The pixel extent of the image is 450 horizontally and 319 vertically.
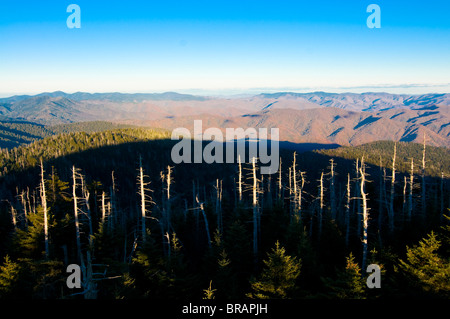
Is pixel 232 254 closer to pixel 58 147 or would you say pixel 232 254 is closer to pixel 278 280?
pixel 278 280

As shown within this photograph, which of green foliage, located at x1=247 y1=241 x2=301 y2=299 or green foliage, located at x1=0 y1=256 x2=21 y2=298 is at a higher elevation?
green foliage, located at x1=247 y1=241 x2=301 y2=299

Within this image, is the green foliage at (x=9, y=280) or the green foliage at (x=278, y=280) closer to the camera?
the green foliage at (x=278, y=280)

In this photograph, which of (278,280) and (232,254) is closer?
(278,280)

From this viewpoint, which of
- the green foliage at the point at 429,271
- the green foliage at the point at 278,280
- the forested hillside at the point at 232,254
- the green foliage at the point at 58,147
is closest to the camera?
the green foliage at the point at 429,271

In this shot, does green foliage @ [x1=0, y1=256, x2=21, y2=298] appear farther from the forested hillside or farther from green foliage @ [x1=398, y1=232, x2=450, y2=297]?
green foliage @ [x1=398, y1=232, x2=450, y2=297]

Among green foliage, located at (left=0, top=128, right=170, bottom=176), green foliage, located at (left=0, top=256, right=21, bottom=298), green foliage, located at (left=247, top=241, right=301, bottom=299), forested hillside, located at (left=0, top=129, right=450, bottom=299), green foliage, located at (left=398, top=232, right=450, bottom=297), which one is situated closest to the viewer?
green foliage, located at (left=398, top=232, right=450, bottom=297)

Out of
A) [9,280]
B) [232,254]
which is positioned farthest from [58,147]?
[232,254]

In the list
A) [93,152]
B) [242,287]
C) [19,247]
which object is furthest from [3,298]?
[93,152]

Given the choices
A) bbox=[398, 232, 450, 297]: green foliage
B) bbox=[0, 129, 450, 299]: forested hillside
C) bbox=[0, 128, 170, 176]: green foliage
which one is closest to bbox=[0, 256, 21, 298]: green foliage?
bbox=[0, 129, 450, 299]: forested hillside

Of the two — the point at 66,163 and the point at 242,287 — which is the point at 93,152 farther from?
the point at 242,287

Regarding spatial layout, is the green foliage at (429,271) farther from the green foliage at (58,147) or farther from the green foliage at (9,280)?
the green foliage at (58,147)

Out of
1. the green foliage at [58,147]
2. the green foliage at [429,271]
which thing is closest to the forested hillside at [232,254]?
the green foliage at [429,271]
